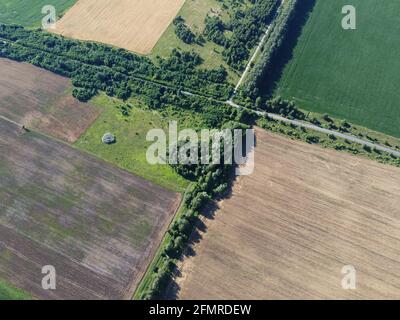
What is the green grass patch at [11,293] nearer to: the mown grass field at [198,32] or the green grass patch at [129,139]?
the green grass patch at [129,139]

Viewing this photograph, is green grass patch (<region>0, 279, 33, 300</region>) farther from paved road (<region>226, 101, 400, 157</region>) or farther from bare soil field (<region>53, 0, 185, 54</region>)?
bare soil field (<region>53, 0, 185, 54</region>)

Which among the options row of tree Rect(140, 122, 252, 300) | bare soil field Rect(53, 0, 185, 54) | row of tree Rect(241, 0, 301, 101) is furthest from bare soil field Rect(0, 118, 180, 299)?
bare soil field Rect(53, 0, 185, 54)

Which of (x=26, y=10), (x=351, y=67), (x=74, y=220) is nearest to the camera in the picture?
(x=74, y=220)

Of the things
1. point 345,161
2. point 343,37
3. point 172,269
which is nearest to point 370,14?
point 343,37

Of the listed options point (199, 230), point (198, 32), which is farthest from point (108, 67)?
point (199, 230)

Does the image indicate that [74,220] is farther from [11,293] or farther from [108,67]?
[108,67]

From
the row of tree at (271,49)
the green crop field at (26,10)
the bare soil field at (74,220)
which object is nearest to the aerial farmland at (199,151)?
the bare soil field at (74,220)

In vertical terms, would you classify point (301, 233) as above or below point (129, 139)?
above
